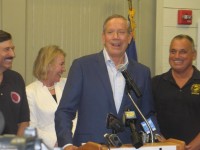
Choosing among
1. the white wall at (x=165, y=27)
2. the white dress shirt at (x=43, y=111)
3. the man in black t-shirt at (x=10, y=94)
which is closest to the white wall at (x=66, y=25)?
the white wall at (x=165, y=27)

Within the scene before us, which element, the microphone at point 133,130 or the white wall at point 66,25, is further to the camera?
the white wall at point 66,25

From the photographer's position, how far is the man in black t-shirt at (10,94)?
10.4 feet

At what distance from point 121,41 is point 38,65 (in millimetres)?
1552

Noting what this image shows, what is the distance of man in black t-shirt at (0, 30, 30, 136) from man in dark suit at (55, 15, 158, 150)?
682 mm

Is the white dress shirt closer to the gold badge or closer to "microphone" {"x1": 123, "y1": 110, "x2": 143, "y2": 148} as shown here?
the gold badge

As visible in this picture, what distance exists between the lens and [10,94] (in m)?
3.21

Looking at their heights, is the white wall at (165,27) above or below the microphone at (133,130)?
above

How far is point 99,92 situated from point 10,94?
86cm

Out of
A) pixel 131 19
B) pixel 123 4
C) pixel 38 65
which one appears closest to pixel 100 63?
pixel 38 65

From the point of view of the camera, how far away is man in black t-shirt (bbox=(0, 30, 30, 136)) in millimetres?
3156

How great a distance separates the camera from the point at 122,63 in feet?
9.28

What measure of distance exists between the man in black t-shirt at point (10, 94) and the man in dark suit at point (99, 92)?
0.68 m

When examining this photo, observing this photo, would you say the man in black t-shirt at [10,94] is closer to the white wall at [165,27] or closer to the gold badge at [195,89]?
the gold badge at [195,89]

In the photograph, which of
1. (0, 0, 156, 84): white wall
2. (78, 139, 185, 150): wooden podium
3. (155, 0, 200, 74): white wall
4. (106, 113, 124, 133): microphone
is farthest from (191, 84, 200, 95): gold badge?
(0, 0, 156, 84): white wall
